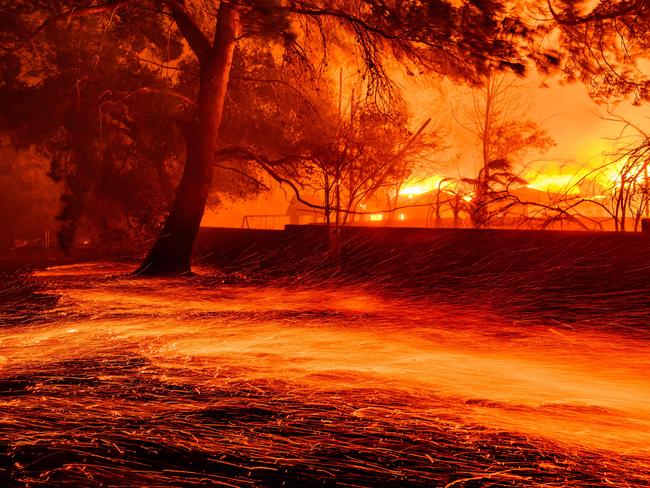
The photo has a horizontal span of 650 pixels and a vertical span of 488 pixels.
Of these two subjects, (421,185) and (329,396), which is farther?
(421,185)

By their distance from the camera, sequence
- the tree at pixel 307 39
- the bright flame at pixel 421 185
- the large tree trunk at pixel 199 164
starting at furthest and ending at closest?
the bright flame at pixel 421 185 → the large tree trunk at pixel 199 164 → the tree at pixel 307 39

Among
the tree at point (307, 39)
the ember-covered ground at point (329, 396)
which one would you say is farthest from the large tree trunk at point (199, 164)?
the ember-covered ground at point (329, 396)

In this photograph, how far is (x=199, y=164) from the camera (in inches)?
647

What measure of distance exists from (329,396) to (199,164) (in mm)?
11739

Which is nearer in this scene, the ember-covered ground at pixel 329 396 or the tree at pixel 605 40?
the ember-covered ground at pixel 329 396

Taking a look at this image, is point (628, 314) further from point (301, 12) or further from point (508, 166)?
point (301, 12)

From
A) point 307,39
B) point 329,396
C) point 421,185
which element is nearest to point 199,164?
point 307,39

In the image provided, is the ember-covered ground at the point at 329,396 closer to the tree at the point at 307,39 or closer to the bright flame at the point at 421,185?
the tree at the point at 307,39

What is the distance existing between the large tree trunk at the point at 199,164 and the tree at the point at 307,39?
2 centimetres

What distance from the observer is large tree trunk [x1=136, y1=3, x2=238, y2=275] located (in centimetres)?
1616

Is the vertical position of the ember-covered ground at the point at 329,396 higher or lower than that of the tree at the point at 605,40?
lower

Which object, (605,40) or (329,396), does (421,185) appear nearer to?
(605,40)

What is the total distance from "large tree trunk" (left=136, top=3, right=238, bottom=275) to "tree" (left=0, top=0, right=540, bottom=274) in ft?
0.07

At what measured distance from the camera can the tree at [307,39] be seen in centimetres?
1101
